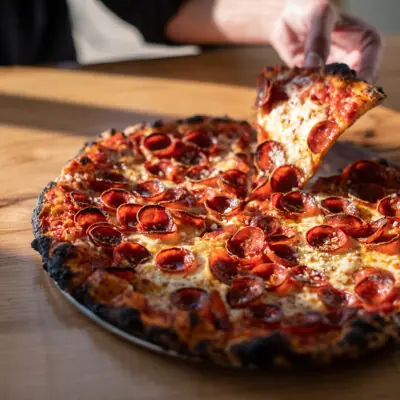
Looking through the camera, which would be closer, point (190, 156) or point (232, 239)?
point (232, 239)

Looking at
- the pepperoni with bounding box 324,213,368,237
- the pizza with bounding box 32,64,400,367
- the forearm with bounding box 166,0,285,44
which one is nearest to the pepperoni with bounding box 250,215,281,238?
the pizza with bounding box 32,64,400,367

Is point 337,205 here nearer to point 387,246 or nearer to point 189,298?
point 387,246

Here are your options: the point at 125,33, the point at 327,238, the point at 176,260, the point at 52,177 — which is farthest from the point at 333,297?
the point at 125,33

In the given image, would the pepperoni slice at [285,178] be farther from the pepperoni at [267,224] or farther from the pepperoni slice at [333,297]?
the pepperoni slice at [333,297]

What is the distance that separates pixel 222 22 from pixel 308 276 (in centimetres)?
152

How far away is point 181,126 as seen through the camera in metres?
1.86

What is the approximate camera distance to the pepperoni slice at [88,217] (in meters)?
1.45

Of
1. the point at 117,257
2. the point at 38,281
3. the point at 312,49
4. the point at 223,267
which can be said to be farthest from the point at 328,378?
the point at 312,49

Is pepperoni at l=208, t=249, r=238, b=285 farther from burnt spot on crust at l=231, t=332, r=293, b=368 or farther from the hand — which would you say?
the hand

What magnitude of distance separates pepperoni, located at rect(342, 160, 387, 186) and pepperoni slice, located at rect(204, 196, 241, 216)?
0.29 metres

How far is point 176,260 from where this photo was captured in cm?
135

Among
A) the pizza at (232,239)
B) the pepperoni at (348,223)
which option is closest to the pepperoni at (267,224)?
the pizza at (232,239)

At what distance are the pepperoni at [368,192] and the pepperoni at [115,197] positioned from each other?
531 mm

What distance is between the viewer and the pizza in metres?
1.16
